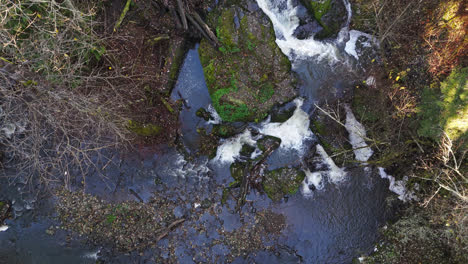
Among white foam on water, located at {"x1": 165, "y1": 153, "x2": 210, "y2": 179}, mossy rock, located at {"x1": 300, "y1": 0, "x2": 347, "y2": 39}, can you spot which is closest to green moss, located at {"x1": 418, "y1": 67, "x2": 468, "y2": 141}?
mossy rock, located at {"x1": 300, "y1": 0, "x2": 347, "y2": 39}

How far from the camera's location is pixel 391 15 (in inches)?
321

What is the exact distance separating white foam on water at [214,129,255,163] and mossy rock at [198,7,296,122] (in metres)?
0.75

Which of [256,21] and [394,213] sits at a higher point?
[256,21]

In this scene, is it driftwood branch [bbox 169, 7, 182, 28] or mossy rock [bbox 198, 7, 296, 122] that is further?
mossy rock [bbox 198, 7, 296, 122]

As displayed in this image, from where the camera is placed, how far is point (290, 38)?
919cm

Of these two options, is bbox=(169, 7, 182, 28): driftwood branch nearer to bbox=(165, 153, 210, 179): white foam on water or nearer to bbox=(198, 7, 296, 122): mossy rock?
bbox=(198, 7, 296, 122): mossy rock

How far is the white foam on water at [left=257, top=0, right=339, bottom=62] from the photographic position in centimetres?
898

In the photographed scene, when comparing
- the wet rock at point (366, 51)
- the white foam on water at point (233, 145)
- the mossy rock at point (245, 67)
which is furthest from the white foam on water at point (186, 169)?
the wet rock at point (366, 51)

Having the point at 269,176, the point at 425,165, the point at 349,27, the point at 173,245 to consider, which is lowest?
the point at 173,245

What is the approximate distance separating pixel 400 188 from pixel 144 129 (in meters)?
9.25

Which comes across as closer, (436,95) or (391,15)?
(436,95)

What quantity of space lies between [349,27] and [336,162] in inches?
191

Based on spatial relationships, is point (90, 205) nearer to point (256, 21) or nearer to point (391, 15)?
point (256, 21)

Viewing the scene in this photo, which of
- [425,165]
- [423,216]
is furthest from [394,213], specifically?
[425,165]
